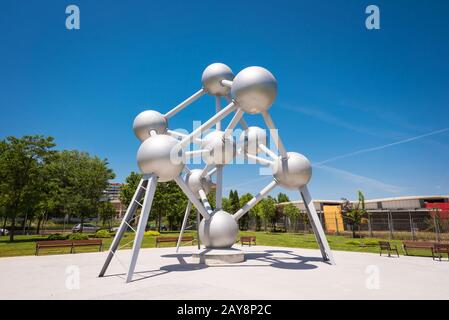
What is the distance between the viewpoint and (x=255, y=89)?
1299 cm

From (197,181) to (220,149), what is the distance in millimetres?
3736

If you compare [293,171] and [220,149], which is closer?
[293,171]

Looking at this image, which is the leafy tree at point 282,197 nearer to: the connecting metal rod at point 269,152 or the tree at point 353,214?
the tree at point 353,214

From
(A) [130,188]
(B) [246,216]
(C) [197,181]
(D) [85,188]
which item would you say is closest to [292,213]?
(B) [246,216]

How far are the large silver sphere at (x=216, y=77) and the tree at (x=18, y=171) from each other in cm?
2338

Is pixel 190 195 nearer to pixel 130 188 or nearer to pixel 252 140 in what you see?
pixel 252 140

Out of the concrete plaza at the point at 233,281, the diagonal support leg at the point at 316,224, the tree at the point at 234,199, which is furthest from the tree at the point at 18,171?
the tree at the point at 234,199

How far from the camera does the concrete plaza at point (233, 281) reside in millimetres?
8836
